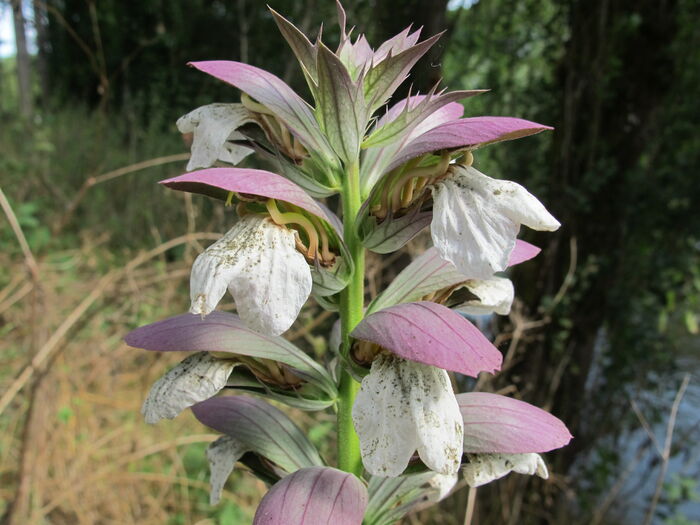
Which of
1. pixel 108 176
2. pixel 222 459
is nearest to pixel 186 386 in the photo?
pixel 222 459

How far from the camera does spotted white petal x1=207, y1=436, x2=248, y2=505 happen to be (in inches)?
28.8

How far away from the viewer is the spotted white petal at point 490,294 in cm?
73

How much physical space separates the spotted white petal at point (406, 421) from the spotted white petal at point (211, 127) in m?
0.31

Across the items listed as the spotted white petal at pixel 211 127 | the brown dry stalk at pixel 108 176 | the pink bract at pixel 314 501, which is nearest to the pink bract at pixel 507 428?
the pink bract at pixel 314 501

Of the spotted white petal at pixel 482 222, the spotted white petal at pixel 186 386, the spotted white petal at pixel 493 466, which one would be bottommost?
the spotted white petal at pixel 493 466

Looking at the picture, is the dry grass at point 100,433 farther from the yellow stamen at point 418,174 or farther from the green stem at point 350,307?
the yellow stamen at point 418,174

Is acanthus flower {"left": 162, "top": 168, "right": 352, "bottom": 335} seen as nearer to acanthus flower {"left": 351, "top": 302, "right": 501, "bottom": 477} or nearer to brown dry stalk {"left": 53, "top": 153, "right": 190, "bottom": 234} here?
acanthus flower {"left": 351, "top": 302, "right": 501, "bottom": 477}

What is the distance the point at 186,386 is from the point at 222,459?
0.58ft

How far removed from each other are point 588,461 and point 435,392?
10.1ft

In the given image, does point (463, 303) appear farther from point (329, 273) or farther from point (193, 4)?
point (193, 4)

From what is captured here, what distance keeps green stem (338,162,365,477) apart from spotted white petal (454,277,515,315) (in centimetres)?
15

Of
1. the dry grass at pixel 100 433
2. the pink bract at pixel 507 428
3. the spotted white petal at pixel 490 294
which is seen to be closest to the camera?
the pink bract at pixel 507 428

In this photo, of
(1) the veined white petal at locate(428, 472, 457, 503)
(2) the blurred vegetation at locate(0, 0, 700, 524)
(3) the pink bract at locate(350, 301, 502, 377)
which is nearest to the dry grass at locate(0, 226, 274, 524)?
(2) the blurred vegetation at locate(0, 0, 700, 524)

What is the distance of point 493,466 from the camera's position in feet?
2.20
